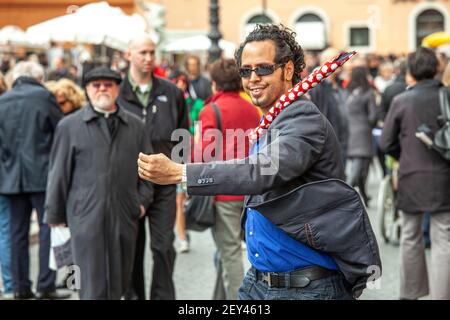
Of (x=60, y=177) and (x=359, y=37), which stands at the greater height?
(x=359, y=37)

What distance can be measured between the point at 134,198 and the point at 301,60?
2.80 meters

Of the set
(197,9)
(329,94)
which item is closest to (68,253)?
(329,94)

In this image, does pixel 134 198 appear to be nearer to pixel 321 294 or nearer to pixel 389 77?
pixel 321 294

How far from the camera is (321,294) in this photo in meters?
3.97

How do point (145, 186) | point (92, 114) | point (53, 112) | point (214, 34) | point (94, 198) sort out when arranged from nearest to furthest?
point (94, 198)
point (92, 114)
point (145, 186)
point (53, 112)
point (214, 34)

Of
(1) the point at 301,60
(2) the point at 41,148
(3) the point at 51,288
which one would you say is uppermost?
(1) the point at 301,60

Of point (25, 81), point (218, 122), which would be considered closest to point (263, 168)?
point (218, 122)

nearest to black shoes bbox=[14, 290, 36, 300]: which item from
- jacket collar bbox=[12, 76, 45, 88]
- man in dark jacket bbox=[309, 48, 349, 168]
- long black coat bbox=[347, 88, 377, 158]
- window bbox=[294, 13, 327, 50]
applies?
jacket collar bbox=[12, 76, 45, 88]

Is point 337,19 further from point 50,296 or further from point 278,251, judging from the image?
point 278,251

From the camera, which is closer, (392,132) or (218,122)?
(218,122)

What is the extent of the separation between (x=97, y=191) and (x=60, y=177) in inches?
10.7

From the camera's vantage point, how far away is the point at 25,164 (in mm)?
8234

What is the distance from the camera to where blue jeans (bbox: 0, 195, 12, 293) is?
834 centimetres

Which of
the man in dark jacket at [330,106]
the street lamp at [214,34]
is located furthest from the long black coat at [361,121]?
the street lamp at [214,34]
